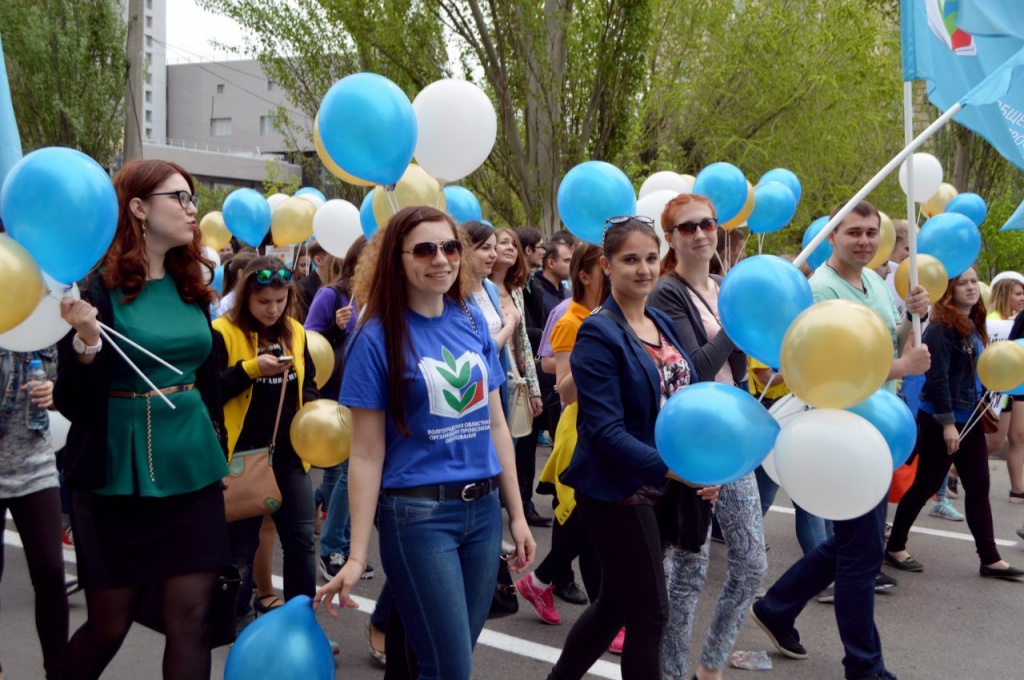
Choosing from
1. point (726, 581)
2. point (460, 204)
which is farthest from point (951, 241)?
point (460, 204)

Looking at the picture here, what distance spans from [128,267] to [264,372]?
1.01 m

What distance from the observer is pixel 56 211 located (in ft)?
9.55

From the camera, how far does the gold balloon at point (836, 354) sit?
2912mm

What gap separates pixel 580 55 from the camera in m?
12.5

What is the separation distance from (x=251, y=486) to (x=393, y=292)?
1.48 meters

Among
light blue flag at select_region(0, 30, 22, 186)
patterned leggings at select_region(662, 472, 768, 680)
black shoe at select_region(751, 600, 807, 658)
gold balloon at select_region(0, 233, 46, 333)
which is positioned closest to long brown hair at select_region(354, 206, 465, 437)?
gold balloon at select_region(0, 233, 46, 333)

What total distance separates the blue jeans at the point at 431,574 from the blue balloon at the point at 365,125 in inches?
62.3

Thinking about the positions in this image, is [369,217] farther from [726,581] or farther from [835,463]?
[835,463]

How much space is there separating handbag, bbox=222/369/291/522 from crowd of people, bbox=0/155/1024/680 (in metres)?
0.02

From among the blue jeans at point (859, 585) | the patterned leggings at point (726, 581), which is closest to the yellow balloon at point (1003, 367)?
the blue jeans at point (859, 585)

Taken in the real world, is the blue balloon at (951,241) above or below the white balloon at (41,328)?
Result: above

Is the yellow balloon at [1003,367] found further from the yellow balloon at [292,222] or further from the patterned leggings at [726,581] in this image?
the yellow balloon at [292,222]

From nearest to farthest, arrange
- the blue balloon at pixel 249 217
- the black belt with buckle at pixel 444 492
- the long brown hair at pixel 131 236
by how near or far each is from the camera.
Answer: the black belt with buckle at pixel 444 492, the long brown hair at pixel 131 236, the blue balloon at pixel 249 217

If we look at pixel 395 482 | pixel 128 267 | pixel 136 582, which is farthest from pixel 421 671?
pixel 128 267
